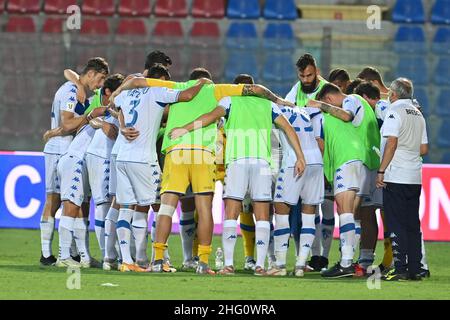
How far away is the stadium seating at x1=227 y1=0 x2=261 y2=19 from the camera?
62.3ft

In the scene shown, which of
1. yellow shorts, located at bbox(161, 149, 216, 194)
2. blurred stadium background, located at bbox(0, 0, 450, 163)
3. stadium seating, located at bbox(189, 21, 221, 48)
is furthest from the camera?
stadium seating, located at bbox(189, 21, 221, 48)

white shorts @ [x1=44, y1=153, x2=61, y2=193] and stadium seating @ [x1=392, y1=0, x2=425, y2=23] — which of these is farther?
stadium seating @ [x1=392, y1=0, x2=425, y2=23]

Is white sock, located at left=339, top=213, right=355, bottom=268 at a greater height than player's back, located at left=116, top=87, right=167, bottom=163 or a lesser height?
lesser

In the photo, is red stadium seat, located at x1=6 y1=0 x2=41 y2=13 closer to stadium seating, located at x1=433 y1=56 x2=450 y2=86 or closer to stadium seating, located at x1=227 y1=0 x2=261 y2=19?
stadium seating, located at x1=227 y1=0 x2=261 y2=19

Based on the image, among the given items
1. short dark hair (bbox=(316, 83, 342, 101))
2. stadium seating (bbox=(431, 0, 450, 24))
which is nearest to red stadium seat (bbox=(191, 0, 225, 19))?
stadium seating (bbox=(431, 0, 450, 24))

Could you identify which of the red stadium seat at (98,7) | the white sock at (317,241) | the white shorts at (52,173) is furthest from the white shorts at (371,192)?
the red stadium seat at (98,7)

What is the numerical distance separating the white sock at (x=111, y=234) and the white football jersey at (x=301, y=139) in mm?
1655

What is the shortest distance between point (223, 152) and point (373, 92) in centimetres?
150

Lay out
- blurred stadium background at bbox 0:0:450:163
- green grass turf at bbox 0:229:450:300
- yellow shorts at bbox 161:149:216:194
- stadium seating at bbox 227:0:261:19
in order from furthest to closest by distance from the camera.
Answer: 1. stadium seating at bbox 227:0:261:19
2. blurred stadium background at bbox 0:0:450:163
3. yellow shorts at bbox 161:149:216:194
4. green grass turf at bbox 0:229:450:300

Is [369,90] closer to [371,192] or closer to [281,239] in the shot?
[371,192]

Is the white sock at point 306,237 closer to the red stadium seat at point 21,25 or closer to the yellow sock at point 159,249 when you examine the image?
the yellow sock at point 159,249

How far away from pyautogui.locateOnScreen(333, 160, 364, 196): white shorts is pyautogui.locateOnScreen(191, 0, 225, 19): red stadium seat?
345 inches

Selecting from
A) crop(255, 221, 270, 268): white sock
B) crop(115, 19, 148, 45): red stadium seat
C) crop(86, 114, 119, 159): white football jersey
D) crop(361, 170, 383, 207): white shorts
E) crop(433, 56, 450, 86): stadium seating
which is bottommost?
crop(255, 221, 270, 268): white sock

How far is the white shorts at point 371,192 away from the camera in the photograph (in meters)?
10.7
